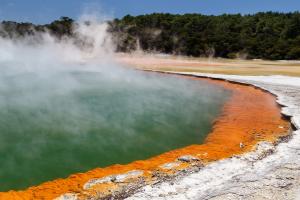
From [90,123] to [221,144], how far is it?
537cm

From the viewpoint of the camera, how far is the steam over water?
1129 centimetres

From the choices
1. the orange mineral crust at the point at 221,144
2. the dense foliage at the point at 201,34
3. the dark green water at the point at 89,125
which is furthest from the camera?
the dense foliage at the point at 201,34

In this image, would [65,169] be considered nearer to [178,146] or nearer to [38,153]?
[38,153]

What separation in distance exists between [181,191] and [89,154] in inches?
165

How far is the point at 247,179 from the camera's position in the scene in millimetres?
9039

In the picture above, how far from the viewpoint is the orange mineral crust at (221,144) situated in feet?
29.8

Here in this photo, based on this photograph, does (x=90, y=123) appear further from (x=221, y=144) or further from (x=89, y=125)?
(x=221, y=144)

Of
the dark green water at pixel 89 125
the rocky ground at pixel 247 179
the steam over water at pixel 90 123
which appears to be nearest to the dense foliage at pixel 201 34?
the steam over water at pixel 90 123

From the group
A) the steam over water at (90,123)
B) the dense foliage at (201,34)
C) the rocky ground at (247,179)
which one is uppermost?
the dense foliage at (201,34)

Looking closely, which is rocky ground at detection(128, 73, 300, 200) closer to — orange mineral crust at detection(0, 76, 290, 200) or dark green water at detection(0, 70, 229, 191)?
orange mineral crust at detection(0, 76, 290, 200)

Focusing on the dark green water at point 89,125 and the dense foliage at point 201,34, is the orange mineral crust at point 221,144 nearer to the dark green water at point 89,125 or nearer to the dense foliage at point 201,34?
the dark green water at point 89,125

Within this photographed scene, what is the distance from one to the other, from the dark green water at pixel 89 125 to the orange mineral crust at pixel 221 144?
0.54 metres

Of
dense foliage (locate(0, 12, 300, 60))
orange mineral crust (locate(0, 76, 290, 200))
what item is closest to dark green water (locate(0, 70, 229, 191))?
orange mineral crust (locate(0, 76, 290, 200))

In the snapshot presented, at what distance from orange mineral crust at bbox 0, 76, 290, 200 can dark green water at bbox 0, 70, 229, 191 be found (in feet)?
1.76
